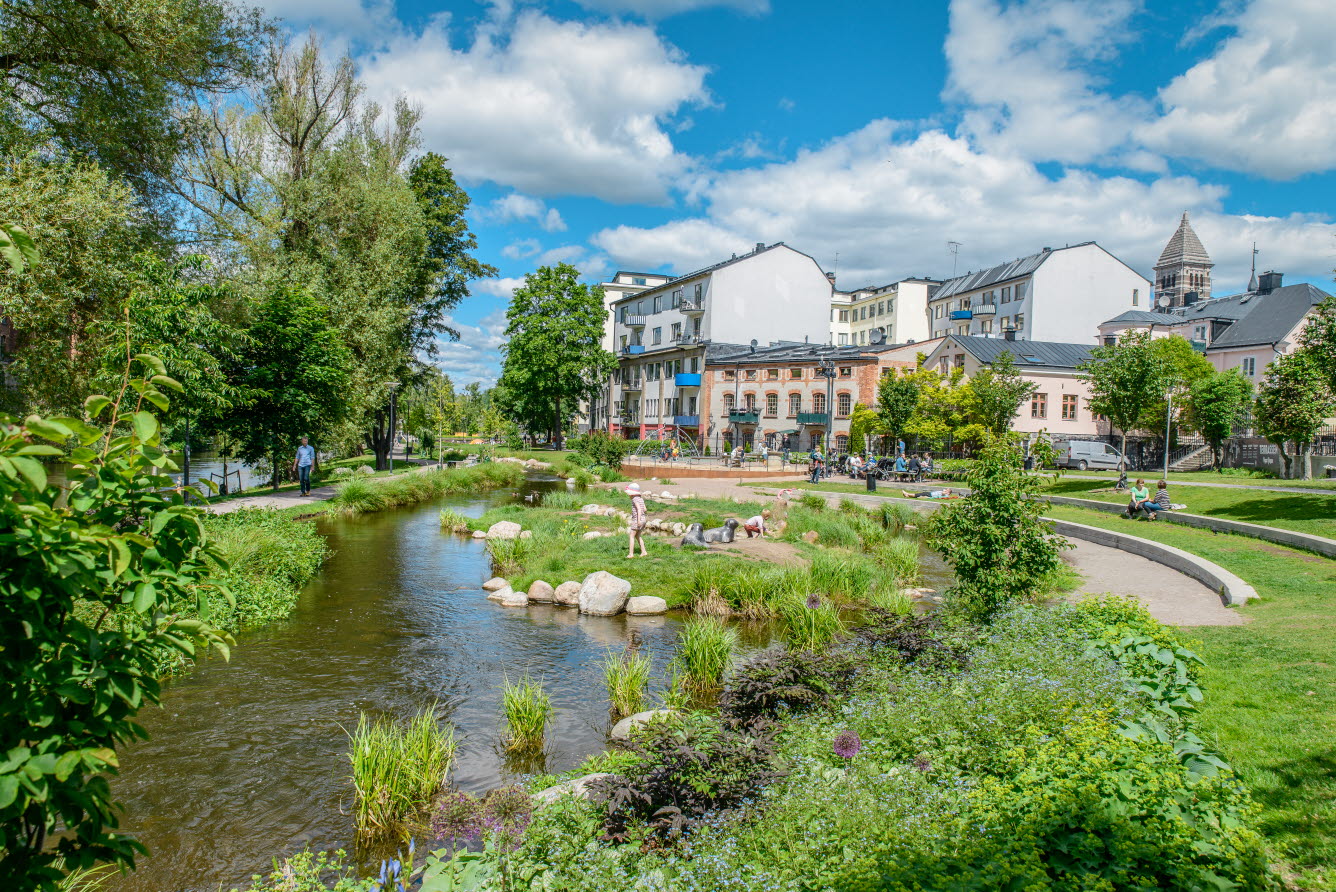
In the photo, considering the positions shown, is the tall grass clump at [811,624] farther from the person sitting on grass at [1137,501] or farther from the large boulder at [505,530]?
the person sitting on grass at [1137,501]

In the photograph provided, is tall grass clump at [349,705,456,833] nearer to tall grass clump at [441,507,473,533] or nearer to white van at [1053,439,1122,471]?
tall grass clump at [441,507,473,533]

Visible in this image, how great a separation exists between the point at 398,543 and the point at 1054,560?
15.9 m

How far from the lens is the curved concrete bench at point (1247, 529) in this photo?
49.6 ft

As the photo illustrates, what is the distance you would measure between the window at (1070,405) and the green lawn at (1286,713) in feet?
142

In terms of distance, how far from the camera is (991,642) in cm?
820

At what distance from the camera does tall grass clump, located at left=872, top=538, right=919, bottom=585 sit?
16219 mm

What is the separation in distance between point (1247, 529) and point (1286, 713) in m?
15.0

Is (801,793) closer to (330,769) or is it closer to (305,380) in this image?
(330,769)

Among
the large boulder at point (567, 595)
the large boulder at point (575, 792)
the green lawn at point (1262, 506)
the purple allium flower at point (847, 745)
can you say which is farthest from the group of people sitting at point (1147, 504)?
the large boulder at point (575, 792)

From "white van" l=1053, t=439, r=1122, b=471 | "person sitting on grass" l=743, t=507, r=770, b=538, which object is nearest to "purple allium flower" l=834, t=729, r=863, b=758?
"person sitting on grass" l=743, t=507, r=770, b=538

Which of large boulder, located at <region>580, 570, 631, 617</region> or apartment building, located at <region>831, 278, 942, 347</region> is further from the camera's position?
apartment building, located at <region>831, 278, 942, 347</region>

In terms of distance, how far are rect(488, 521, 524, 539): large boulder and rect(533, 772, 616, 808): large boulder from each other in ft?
45.0

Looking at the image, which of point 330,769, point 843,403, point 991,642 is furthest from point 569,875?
point 843,403

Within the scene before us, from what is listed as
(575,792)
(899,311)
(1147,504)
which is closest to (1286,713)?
(575,792)
